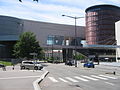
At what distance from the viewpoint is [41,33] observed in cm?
14538

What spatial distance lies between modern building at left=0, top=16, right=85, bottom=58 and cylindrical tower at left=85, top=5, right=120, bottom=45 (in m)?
11.0

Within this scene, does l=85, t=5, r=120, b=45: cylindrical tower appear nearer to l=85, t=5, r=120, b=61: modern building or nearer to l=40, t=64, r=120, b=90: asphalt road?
l=85, t=5, r=120, b=61: modern building

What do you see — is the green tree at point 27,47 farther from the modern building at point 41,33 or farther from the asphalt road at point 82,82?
the asphalt road at point 82,82

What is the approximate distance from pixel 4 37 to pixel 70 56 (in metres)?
36.5

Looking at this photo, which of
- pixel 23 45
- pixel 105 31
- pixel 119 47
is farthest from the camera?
pixel 105 31

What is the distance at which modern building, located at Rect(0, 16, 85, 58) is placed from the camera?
390ft

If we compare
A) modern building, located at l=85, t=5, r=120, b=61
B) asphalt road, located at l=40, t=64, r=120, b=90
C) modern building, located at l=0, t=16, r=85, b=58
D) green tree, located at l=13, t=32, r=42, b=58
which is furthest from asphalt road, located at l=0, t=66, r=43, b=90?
modern building, located at l=85, t=5, r=120, b=61

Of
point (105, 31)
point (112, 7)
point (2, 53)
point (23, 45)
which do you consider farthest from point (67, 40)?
point (23, 45)

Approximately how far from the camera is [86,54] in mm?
131375

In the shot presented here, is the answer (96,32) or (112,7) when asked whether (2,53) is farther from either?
(112,7)

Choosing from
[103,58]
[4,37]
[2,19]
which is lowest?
[103,58]

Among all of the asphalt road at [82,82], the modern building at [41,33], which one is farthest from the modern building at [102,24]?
the asphalt road at [82,82]

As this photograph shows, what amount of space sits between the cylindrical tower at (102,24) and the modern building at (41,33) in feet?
35.9

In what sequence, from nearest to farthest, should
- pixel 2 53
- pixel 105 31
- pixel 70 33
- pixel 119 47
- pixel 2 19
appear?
pixel 119 47 → pixel 2 53 → pixel 2 19 → pixel 105 31 → pixel 70 33
